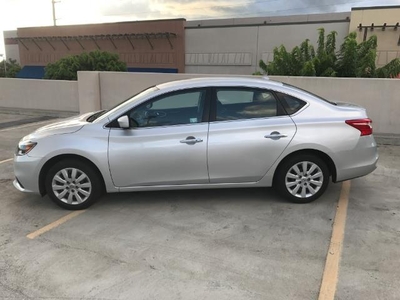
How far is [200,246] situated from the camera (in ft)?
12.1

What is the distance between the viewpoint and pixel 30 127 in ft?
35.0

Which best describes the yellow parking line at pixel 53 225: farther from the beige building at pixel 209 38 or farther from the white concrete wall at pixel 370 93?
the beige building at pixel 209 38

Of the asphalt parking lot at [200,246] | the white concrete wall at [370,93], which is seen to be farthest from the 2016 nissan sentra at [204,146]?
the white concrete wall at [370,93]

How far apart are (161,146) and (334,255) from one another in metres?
2.23

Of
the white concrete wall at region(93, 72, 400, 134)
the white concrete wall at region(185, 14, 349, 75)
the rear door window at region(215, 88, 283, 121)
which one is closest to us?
the rear door window at region(215, 88, 283, 121)

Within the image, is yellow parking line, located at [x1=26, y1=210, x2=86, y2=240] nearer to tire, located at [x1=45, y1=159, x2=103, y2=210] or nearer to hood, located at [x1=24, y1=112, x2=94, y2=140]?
tire, located at [x1=45, y1=159, x2=103, y2=210]

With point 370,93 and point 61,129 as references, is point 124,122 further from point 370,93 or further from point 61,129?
point 370,93

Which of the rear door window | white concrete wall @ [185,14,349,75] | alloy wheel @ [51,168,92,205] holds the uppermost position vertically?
white concrete wall @ [185,14,349,75]

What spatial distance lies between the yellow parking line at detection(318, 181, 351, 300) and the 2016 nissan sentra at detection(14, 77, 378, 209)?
A: 0.39m

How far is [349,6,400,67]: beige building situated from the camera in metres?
23.6

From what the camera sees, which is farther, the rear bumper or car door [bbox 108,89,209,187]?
the rear bumper

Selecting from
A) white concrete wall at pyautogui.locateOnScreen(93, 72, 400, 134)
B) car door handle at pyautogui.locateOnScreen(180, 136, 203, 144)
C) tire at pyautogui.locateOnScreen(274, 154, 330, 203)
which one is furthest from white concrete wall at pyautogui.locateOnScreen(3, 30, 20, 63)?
tire at pyautogui.locateOnScreen(274, 154, 330, 203)

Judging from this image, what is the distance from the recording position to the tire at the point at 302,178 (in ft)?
14.9

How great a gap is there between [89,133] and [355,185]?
12.8 feet
